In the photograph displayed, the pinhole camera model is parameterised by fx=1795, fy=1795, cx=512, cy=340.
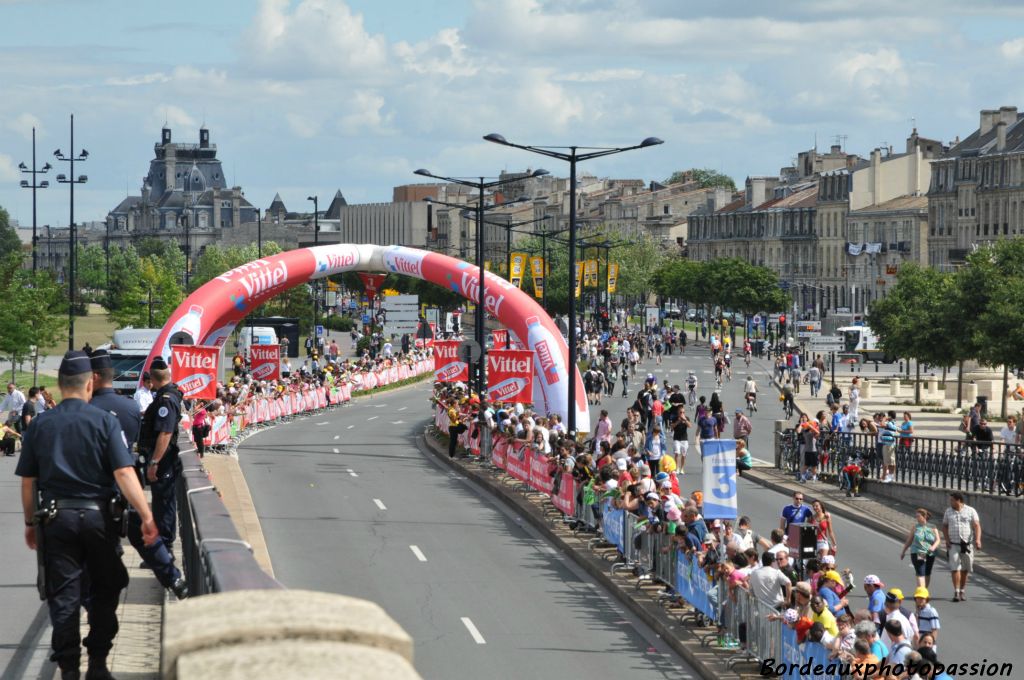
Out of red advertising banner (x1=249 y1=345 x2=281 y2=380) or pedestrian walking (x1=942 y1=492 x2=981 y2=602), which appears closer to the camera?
pedestrian walking (x1=942 y1=492 x2=981 y2=602)

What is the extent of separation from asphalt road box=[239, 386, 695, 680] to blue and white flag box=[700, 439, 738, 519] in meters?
1.52

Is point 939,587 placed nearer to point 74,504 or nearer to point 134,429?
point 134,429

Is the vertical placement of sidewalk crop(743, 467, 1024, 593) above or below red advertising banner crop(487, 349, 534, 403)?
below

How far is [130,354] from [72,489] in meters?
43.1

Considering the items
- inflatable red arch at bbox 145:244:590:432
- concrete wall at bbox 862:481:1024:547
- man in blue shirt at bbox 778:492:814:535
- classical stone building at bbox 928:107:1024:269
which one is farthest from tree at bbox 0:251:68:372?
classical stone building at bbox 928:107:1024:269

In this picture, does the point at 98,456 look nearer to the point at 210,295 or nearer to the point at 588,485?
the point at 588,485

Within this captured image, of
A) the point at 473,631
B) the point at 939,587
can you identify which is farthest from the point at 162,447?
Answer: the point at 939,587

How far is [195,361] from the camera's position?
3691 cm

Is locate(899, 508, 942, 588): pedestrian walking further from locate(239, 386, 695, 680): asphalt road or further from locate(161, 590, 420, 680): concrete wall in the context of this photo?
locate(161, 590, 420, 680): concrete wall

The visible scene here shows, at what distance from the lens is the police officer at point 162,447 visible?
11297 mm

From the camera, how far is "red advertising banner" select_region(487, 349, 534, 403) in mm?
40656

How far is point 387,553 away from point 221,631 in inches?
800

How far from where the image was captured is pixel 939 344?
66.3m

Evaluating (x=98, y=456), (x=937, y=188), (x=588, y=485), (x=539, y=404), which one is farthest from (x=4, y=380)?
(x=937, y=188)
